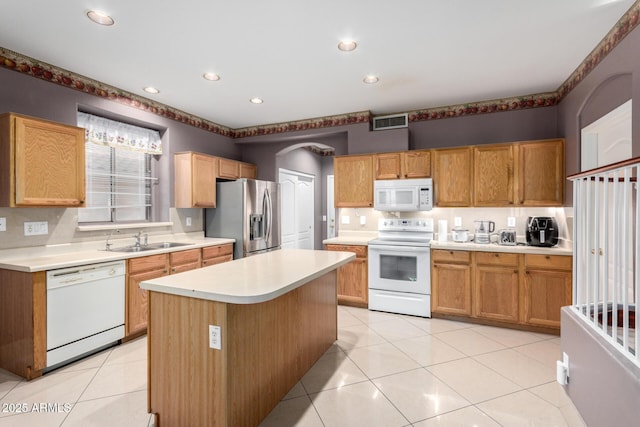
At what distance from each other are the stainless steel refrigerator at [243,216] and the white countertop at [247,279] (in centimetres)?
195

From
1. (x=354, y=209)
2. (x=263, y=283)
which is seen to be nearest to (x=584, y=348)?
(x=263, y=283)

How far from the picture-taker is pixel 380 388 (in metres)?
2.27

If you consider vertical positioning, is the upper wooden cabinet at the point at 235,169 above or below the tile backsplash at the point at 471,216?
above

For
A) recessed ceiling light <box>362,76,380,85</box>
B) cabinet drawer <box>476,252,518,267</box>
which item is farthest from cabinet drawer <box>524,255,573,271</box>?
recessed ceiling light <box>362,76,380,85</box>

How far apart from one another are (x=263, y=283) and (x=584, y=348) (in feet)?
5.70

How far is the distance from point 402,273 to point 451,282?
559 millimetres

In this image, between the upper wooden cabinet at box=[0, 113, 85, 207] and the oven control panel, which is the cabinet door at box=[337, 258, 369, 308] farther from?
the upper wooden cabinet at box=[0, 113, 85, 207]

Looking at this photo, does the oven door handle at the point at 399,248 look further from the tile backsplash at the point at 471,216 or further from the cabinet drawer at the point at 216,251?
the cabinet drawer at the point at 216,251

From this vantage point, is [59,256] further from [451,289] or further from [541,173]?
[541,173]

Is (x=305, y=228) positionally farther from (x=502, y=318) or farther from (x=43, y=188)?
(x=43, y=188)

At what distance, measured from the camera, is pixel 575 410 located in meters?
1.74

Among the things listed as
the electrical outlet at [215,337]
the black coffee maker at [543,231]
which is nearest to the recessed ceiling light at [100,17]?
the electrical outlet at [215,337]

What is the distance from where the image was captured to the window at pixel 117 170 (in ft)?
11.6

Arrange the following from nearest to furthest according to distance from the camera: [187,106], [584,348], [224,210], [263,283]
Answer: [584,348] → [263,283] → [187,106] → [224,210]
